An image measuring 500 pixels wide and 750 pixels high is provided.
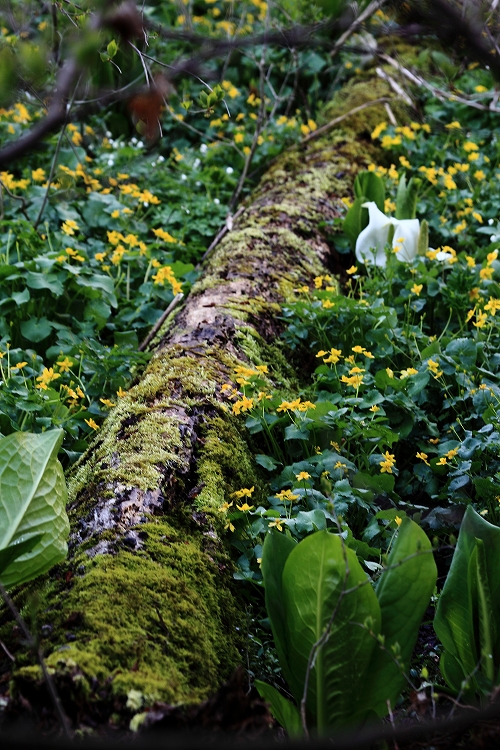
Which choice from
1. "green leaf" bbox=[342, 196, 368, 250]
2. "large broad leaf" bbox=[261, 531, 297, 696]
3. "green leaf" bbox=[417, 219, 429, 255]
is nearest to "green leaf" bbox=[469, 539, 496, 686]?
"large broad leaf" bbox=[261, 531, 297, 696]

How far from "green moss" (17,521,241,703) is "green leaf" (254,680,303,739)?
0.13 metres

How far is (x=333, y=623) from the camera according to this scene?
1453 mm

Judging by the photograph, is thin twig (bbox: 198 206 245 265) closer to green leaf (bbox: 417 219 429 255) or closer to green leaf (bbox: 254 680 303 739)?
green leaf (bbox: 417 219 429 255)

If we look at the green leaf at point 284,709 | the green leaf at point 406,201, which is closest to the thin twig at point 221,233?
the green leaf at point 406,201

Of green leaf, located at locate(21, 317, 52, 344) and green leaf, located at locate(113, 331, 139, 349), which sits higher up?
green leaf, located at locate(21, 317, 52, 344)

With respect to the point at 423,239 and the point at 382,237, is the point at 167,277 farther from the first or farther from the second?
the point at 423,239

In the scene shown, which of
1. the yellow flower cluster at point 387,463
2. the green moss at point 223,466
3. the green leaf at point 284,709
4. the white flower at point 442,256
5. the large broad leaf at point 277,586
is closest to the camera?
the green leaf at point 284,709

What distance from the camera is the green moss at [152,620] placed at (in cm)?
133

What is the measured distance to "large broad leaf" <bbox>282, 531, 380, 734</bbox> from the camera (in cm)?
144

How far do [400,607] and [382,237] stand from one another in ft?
8.09

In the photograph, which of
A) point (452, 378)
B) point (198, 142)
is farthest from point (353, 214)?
point (198, 142)

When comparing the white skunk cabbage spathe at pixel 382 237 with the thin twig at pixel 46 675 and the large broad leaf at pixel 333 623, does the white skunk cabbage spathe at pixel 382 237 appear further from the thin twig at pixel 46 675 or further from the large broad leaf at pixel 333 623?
the thin twig at pixel 46 675

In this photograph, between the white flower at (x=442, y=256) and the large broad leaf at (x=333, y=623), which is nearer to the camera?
the large broad leaf at (x=333, y=623)

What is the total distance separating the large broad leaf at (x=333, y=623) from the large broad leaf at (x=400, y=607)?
4 centimetres
